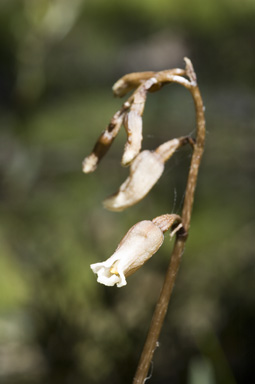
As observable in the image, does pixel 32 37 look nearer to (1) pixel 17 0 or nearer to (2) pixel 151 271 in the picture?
(1) pixel 17 0

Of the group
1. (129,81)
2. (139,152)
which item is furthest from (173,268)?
(129,81)

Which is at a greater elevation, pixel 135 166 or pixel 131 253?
pixel 135 166

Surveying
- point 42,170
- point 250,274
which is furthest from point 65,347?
point 42,170

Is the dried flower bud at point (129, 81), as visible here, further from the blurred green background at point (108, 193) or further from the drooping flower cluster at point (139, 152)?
the blurred green background at point (108, 193)

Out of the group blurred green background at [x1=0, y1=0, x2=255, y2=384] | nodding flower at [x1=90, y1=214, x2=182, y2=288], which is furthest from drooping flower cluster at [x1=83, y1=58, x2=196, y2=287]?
blurred green background at [x1=0, y1=0, x2=255, y2=384]

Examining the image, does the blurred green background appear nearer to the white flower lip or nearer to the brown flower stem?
the brown flower stem

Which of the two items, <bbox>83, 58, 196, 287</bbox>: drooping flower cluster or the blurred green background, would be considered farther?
the blurred green background

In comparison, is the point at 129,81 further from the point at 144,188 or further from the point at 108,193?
the point at 108,193
